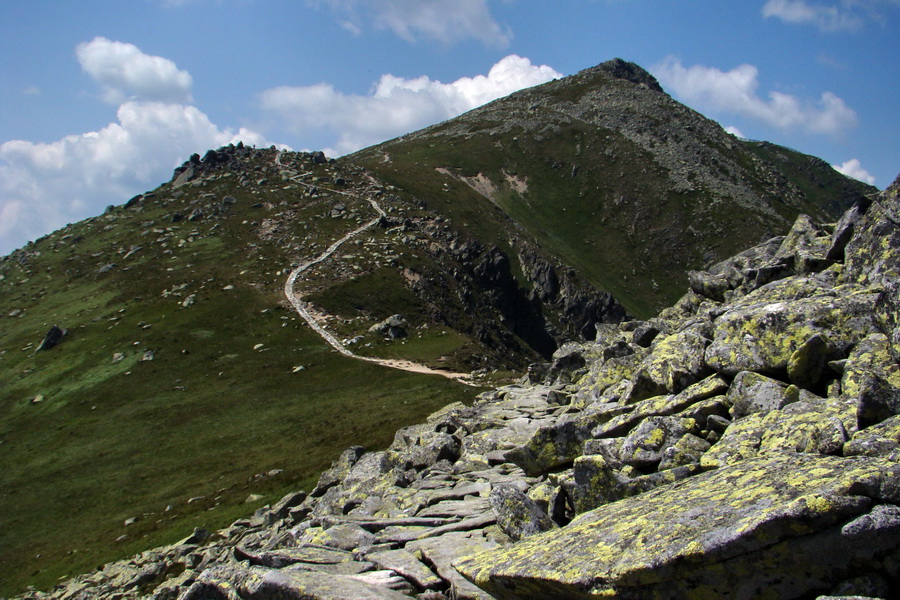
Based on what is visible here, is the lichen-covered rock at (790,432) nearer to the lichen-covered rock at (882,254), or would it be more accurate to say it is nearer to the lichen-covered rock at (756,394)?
the lichen-covered rock at (756,394)

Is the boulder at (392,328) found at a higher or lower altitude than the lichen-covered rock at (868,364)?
higher

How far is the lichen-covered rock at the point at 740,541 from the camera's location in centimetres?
758

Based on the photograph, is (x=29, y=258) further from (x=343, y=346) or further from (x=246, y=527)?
(x=246, y=527)

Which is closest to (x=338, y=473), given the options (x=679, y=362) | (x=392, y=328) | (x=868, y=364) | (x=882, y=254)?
(x=679, y=362)

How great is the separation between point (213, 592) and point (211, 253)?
4558 inches

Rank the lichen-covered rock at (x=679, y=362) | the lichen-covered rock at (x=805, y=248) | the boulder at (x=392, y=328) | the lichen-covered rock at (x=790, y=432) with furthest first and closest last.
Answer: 1. the boulder at (x=392, y=328)
2. the lichen-covered rock at (x=805, y=248)
3. the lichen-covered rock at (x=679, y=362)
4. the lichen-covered rock at (x=790, y=432)

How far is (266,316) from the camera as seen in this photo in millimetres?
92750

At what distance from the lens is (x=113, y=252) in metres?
125

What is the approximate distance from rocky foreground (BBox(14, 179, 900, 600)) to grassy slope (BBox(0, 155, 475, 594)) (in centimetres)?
2391

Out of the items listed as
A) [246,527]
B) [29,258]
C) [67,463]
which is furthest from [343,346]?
[29,258]

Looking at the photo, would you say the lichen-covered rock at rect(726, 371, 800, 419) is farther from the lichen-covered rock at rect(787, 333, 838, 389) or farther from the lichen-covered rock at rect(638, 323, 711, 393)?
the lichen-covered rock at rect(638, 323, 711, 393)

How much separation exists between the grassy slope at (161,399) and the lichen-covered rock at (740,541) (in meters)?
33.6

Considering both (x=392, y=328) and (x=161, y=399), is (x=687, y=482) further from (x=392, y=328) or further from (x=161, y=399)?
(x=392, y=328)

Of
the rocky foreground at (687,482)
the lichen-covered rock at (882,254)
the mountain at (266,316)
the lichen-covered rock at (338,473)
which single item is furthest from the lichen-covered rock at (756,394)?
the lichen-covered rock at (338,473)
